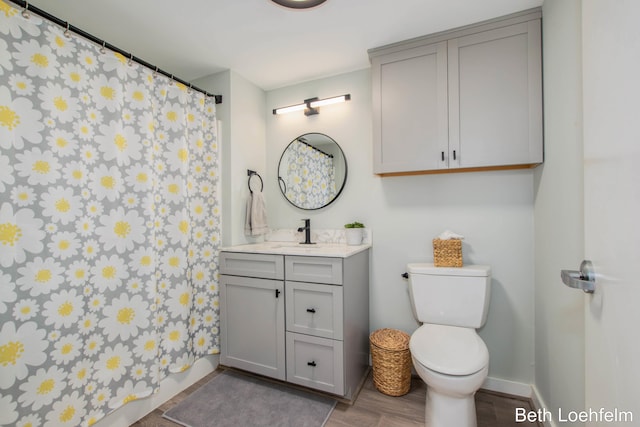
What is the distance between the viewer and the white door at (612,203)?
530 mm

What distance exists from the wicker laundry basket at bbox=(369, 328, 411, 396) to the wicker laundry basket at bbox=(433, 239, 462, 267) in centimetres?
63

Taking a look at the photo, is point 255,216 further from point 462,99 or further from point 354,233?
point 462,99

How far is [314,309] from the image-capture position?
174 cm

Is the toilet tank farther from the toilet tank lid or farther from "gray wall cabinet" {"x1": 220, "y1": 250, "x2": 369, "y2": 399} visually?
"gray wall cabinet" {"x1": 220, "y1": 250, "x2": 369, "y2": 399}

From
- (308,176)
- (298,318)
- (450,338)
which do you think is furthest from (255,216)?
(450,338)

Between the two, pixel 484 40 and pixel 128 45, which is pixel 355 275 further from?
pixel 128 45

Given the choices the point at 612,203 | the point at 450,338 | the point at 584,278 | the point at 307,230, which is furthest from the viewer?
the point at 307,230

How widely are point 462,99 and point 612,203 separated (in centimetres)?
131

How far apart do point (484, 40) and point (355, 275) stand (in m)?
1.68

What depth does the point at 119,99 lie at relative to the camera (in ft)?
4.99

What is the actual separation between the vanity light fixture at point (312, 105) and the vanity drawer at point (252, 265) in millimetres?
1302

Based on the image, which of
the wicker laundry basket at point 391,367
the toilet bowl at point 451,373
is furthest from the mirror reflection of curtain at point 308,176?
the toilet bowl at point 451,373

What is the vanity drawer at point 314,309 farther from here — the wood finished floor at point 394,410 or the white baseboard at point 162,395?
the white baseboard at point 162,395

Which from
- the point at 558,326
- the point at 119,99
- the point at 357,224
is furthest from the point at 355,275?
the point at 119,99
